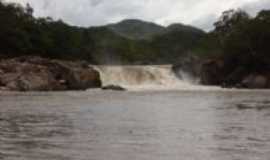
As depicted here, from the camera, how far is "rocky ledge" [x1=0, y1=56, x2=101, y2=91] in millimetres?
57531

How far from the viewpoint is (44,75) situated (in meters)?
60.6

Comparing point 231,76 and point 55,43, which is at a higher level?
point 55,43

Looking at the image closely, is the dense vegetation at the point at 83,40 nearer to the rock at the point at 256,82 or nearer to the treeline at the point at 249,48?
the treeline at the point at 249,48

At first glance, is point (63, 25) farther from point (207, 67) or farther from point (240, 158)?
point (240, 158)

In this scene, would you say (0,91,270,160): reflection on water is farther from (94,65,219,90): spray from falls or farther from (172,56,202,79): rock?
(172,56,202,79): rock

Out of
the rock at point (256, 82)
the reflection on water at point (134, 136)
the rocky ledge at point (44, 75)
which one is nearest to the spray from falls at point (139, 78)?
the rocky ledge at point (44, 75)

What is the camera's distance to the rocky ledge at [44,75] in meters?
57.5

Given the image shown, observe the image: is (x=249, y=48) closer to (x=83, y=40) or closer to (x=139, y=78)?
(x=139, y=78)

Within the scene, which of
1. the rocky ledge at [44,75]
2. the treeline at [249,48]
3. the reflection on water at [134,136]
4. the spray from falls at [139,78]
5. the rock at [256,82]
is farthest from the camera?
the treeline at [249,48]

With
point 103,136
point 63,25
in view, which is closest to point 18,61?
point 63,25

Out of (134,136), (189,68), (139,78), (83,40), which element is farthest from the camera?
(83,40)

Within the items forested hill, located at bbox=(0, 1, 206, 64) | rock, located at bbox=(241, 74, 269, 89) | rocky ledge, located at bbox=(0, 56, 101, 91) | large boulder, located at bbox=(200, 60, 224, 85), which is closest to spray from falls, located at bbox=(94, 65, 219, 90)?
large boulder, located at bbox=(200, 60, 224, 85)

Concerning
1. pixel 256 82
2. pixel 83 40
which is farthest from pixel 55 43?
pixel 256 82

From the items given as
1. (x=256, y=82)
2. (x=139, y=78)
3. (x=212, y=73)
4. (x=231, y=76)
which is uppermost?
(x=212, y=73)
